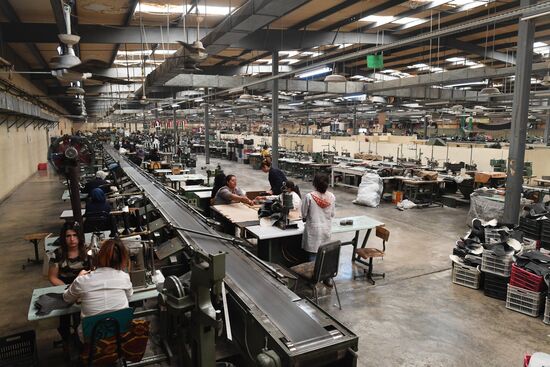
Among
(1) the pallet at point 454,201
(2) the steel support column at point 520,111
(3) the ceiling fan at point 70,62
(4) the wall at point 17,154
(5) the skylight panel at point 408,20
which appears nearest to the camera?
(3) the ceiling fan at point 70,62

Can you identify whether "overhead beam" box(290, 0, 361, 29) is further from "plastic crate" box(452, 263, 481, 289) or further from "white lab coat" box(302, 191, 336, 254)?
"plastic crate" box(452, 263, 481, 289)

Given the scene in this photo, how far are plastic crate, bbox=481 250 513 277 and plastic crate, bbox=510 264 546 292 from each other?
0.13 m

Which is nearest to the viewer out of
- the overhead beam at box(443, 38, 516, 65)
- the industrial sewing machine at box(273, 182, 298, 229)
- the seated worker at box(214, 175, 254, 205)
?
the industrial sewing machine at box(273, 182, 298, 229)

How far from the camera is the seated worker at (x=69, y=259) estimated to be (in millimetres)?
3254

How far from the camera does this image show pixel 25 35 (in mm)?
6285

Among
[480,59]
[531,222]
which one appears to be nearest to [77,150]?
[531,222]

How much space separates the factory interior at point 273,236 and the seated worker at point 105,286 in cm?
1

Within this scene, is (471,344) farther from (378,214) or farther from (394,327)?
(378,214)

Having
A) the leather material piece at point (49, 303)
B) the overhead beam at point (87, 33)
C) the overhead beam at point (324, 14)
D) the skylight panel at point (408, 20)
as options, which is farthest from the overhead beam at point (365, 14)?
the leather material piece at point (49, 303)

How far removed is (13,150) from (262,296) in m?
11.5

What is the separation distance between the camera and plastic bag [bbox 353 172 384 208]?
30.3 ft

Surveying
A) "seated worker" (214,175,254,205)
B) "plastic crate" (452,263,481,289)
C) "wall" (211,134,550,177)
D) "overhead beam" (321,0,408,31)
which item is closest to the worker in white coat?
"seated worker" (214,175,254,205)

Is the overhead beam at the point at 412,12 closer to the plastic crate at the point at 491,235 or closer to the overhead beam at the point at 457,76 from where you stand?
the overhead beam at the point at 457,76

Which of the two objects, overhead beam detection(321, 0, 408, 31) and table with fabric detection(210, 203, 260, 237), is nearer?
table with fabric detection(210, 203, 260, 237)
